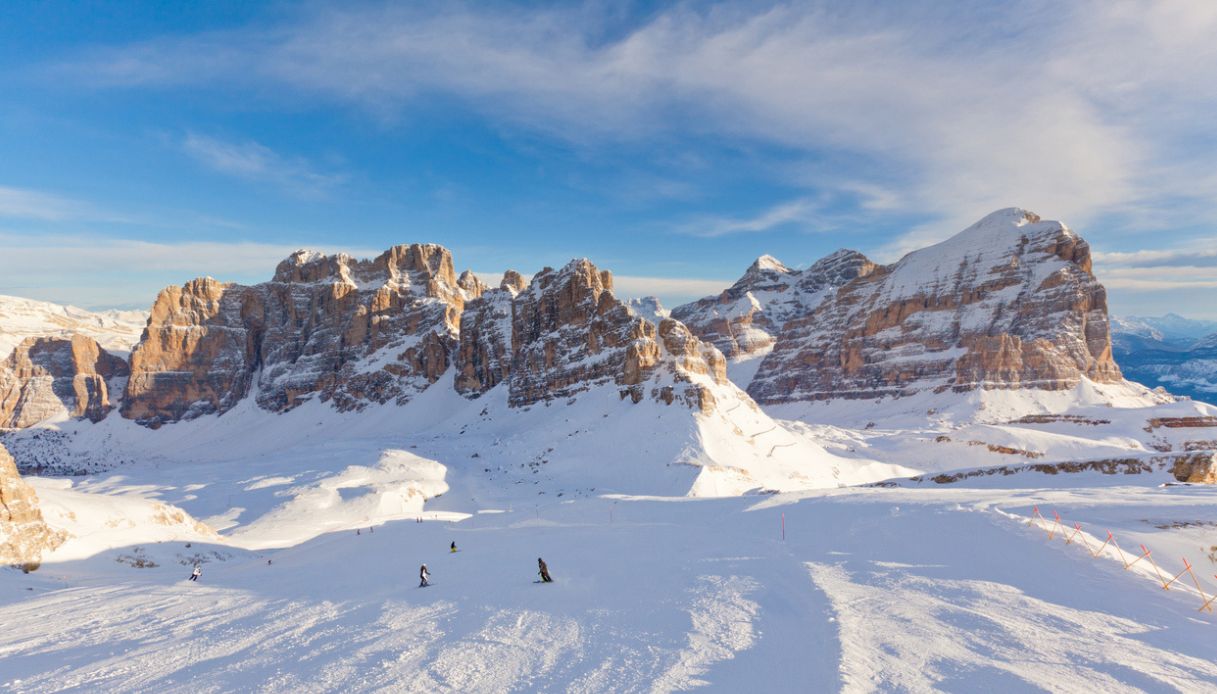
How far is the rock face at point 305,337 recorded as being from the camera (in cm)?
11694

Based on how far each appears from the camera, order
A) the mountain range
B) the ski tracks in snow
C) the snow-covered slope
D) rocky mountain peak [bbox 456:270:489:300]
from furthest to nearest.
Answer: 1. the snow-covered slope
2. rocky mountain peak [bbox 456:270:489:300]
3. the mountain range
4. the ski tracks in snow

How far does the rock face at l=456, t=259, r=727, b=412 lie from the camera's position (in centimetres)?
6956

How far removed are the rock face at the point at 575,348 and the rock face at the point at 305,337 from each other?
523 inches

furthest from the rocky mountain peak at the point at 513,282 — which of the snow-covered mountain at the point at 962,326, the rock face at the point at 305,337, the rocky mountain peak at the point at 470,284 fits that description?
the snow-covered mountain at the point at 962,326

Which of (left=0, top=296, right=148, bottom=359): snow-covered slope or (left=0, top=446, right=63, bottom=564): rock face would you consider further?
(left=0, top=296, right=148, bottom=359): snow-covered slope

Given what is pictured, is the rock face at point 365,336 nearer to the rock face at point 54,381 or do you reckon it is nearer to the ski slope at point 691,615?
the rock face at point 54,381

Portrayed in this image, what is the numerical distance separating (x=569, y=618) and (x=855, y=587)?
23.7ft

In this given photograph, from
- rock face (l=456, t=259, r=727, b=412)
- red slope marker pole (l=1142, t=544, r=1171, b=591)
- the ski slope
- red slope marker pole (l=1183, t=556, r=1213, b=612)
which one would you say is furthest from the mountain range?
red slope marker pole (l=1183, t=556, r=1213, b=612)

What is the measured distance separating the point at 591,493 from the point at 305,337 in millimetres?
102926

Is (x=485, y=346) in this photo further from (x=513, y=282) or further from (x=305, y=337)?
(x=305, y=337)

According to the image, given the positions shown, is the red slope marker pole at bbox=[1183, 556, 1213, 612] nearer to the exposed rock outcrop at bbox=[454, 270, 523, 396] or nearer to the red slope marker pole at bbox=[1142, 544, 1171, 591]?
the red slope marker pole at bbox=[1142, 544, 1171, 591]

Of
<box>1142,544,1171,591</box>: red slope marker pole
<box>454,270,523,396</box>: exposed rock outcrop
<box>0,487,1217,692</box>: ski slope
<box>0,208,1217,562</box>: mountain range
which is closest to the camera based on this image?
<box>0,487,1217,692</box>: ski slope

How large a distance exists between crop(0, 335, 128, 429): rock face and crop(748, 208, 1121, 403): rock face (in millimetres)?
144438

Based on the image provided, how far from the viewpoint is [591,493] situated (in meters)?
50.1
